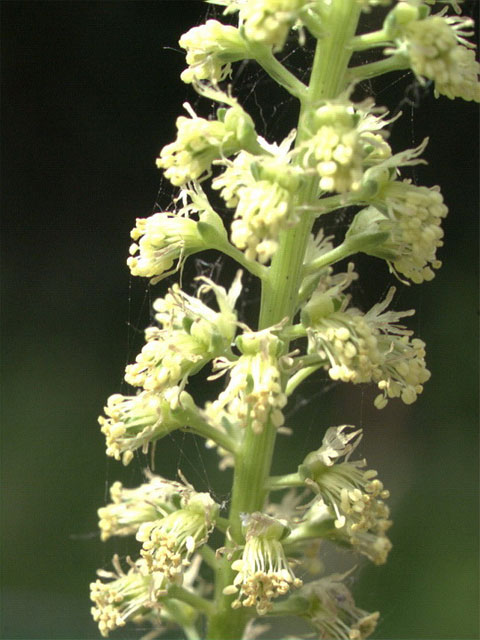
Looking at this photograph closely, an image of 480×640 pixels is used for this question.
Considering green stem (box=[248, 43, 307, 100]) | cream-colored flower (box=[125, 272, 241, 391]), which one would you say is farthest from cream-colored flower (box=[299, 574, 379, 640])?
green stem (box=[248, 43, 307, 100])

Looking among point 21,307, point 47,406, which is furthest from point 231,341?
point 21,307

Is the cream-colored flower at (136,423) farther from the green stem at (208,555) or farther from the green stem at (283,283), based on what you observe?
the green stem at (208,555)

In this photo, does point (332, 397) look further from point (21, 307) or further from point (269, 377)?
point (269, 377)

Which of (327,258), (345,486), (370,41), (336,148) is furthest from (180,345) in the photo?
(370,41)

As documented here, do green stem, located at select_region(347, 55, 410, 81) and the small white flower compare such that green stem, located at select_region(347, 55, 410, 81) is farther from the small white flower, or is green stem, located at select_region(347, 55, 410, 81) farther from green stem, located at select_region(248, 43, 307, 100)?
the small white flower

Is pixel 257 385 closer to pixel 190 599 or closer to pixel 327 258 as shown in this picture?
pixel 327 258

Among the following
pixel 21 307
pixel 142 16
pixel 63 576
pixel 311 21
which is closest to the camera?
pixel 311 21
